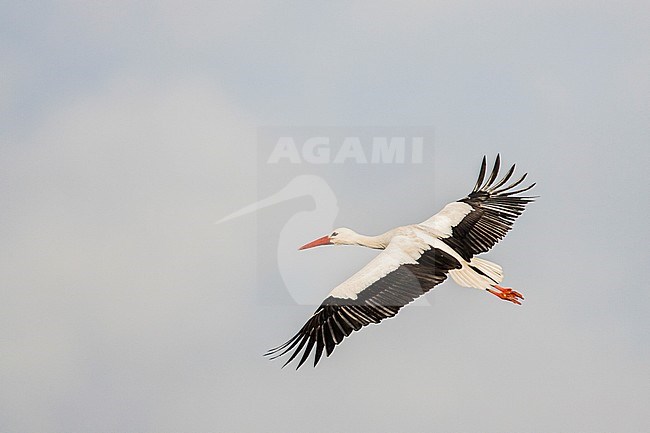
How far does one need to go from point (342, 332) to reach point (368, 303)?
619mm

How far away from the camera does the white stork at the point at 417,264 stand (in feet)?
55.1

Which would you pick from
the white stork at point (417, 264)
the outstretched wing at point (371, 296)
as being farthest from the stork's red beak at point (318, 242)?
the outstretched wing at point (371, 296)

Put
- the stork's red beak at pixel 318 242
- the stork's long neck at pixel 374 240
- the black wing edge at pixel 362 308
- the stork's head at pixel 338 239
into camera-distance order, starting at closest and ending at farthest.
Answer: the black wing edge at pixel 362 308 < the stork's long neck at pixel 374 240 < the stork's head at pixel 338 239 < the stork's red beak at pixel 318 242

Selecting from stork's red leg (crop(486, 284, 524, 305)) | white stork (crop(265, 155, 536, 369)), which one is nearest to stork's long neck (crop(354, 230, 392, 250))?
white stork (crop(265, 155, 536, 369))

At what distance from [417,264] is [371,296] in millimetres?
979

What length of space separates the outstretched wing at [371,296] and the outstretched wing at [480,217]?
130 centimetres

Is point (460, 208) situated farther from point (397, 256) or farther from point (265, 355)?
point (265, 355)

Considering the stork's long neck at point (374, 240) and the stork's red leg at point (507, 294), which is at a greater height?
the stork's long neck at point (374, 240)

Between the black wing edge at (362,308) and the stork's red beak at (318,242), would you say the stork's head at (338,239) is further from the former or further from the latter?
the black wing edge at (362,308)

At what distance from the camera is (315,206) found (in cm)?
2266

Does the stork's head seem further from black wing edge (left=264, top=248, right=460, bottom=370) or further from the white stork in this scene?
black wing edge (left=264, top=248, right=460, bottom=370)

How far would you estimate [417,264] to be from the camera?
57.6 ft

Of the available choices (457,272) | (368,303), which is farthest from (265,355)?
(457,272)

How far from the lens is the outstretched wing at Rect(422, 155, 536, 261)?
62.2 ft
